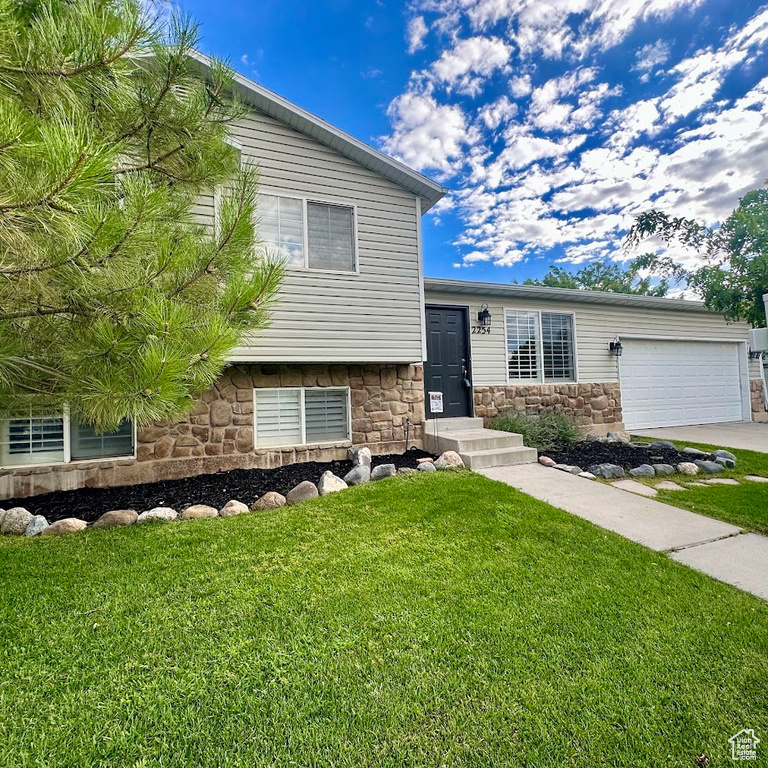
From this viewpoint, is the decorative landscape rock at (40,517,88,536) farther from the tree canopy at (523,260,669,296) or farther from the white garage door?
the tree canopy at (523,260,669,296)

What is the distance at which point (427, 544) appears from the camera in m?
3.01

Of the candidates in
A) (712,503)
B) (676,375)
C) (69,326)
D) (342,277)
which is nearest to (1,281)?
(69,326)

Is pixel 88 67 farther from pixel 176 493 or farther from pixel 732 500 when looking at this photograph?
pixel 732 500

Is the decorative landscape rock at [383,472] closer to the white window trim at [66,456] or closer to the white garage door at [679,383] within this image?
the white window trim at [66,456]

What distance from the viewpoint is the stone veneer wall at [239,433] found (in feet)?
15.3

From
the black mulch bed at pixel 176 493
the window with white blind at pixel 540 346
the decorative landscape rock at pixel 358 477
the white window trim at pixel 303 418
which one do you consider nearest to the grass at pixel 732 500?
the black mulch bed at pixel 176 493

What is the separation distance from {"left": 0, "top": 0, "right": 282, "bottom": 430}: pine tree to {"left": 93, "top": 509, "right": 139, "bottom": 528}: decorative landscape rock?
1.13 m

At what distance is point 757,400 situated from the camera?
10.9 meters

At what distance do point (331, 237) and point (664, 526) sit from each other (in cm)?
517

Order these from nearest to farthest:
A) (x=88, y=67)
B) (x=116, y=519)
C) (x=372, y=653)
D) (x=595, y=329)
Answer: (x=372, y=653), (x=88, y=67), (x=116, y=519), (x=595, y=329)

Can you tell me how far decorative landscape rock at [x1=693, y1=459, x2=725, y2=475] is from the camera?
5.38 meters

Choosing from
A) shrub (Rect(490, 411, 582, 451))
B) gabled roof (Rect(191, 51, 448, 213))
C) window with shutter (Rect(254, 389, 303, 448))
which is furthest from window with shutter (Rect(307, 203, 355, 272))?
shrub (Rect(490, 411, 582, 451))

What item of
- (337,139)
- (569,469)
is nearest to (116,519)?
(569,469)

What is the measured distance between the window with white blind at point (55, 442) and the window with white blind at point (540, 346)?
692cm
